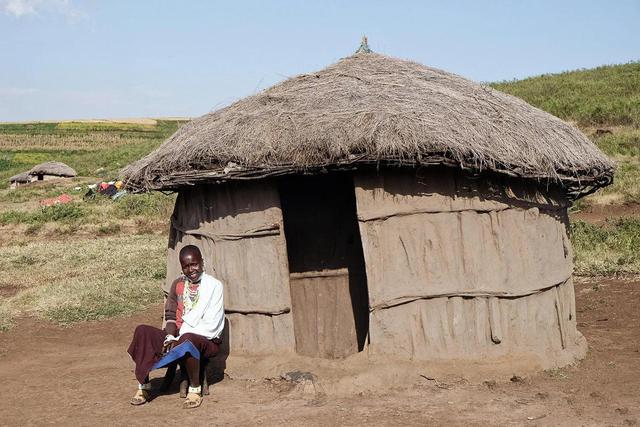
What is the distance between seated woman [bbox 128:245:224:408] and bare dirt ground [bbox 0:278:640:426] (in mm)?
242

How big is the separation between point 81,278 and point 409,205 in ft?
26.7

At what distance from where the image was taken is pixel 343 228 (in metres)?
8.09

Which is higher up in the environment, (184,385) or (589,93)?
(589,93)

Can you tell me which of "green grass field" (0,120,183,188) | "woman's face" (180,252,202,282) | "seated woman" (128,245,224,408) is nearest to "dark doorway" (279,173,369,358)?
"seated woman" (128,245,224,408)

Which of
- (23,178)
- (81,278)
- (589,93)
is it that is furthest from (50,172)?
(589,93)

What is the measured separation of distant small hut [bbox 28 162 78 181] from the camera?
33.1m

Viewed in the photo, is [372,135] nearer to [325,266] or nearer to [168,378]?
[325,266]

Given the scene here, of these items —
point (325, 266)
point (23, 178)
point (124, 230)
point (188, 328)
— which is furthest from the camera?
point (23, 178)

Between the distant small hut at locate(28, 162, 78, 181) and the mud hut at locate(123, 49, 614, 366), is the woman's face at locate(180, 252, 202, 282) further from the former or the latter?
the distant small hut at locate(28, 162, 78, 181)

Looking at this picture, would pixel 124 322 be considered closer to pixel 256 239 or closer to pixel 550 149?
pixel 256 239

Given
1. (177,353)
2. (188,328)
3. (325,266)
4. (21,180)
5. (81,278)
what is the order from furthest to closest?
1. (21,180)
2. (81,278)
3. (325,266)
4. (188,328)
5. (177,353)

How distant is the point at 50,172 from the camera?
33.1 m

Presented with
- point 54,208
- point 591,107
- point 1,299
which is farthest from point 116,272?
point 591,107

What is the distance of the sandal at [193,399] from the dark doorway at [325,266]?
1986 mm
